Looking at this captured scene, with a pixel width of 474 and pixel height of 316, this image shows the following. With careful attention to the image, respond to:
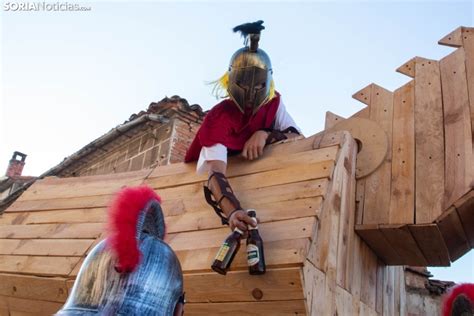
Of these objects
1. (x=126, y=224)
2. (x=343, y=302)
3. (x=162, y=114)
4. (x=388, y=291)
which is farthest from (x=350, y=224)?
(x=162, y=114)

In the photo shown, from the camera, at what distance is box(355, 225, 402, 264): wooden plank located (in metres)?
2.92

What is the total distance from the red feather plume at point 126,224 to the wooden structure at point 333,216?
2.86 ft

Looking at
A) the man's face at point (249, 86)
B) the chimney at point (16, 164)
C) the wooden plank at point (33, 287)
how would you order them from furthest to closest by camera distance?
the chimney at point (16, 164)
the wooden plank at point (33, 287)
the man's face at point (249, 86)

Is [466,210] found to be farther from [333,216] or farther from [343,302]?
[343,302]

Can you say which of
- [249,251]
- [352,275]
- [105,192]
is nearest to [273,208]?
[249,251]

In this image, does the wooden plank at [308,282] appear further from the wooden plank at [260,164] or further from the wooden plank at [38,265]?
the wooden plank at [38,265]

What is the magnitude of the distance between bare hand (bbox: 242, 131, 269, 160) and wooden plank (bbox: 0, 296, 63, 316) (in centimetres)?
170

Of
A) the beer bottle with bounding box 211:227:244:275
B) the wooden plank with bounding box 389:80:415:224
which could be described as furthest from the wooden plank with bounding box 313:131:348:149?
the beer bottle with bounding box 211:227:244:275

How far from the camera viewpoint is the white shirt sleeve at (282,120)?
3.36m

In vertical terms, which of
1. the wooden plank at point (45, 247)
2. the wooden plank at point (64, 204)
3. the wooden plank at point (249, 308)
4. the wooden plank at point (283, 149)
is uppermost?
the wooden plank at point (283, 149)

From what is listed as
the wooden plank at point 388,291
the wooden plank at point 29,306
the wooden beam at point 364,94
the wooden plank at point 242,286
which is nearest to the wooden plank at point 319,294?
the wooden plank at point 242,286

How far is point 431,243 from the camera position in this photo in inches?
114

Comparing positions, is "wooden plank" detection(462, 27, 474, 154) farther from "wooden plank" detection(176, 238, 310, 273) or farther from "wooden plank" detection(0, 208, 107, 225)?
"wooden plank" detection(0, 208, 107, 225)

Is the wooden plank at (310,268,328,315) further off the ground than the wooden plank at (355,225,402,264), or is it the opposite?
the wooden plank at (355,225,402,264)
